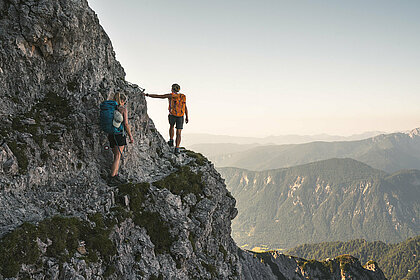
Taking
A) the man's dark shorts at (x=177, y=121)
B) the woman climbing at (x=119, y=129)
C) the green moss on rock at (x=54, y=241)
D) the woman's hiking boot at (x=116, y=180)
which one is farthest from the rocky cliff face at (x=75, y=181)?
the man's dark shorts at (x=177, y=121)

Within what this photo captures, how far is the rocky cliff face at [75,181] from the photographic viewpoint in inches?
423

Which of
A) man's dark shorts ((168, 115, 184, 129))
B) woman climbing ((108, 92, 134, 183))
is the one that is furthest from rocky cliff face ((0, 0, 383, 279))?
man's dark shorts ((168, 115, 184, 129))

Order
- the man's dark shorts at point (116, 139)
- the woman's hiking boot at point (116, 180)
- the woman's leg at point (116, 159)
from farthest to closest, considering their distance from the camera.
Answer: the woman's hiking boot at point (116, 180)
the woman's leg at point (116, 159)
the man's dark shorts at point (116, 139)

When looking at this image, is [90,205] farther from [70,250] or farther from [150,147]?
[150,147]

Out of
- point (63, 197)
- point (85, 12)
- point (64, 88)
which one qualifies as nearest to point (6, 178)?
point (63, 197)

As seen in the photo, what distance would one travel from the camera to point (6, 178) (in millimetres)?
11328

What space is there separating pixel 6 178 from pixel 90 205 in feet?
12.4

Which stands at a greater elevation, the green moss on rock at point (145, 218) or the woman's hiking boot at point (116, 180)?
the woman's hiking boot at point (116, 180)

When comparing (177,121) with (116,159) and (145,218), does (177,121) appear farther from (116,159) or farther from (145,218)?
(145,218)

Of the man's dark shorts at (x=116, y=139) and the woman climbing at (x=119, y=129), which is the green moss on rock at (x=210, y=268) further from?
the man's dark shorts at (x=116, y=139)

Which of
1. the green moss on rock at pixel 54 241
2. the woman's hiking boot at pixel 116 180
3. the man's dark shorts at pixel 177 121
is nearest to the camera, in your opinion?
the green moss on rock at pixel 54 241

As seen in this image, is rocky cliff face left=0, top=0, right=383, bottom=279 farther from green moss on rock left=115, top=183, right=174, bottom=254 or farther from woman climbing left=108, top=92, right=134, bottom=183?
woman climbing left=108, top=92, right=134, bottom=183

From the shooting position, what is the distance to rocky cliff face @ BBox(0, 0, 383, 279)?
1075 cm

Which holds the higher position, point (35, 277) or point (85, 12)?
point (85, 12)
